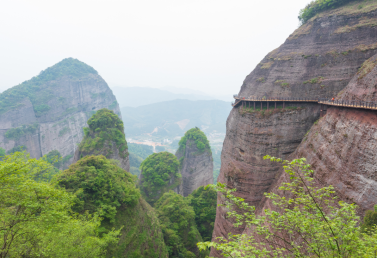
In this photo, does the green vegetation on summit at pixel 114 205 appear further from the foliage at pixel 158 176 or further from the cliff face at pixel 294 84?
the foliage at pixel 158 176

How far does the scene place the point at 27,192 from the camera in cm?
920

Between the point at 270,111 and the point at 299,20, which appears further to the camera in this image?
the point at 299,20

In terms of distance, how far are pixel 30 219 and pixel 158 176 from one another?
33.8 metres

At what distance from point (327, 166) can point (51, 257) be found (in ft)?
63.9

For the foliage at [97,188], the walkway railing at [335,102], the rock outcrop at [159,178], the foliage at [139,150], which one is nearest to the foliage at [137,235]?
the foliage at [97,188]

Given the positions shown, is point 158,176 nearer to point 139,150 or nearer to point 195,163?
point 195,163

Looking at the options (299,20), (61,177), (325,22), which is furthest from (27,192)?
(299,20)

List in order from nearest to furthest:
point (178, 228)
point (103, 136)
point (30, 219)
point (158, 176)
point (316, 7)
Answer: point (30, 219) < point (316, 7) < point (178, 228) < point (103, 136) < point (158, 176)

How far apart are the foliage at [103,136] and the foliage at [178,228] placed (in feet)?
46.3

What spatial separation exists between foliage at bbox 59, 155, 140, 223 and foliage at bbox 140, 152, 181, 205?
69.0ft

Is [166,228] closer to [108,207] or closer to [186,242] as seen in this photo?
[186,242]

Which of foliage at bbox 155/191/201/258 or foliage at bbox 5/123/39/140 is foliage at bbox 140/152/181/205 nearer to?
foliage at bbox 155/191/201/258

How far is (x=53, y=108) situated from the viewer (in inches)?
2685

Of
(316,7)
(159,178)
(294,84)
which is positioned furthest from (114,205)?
(316,7)
